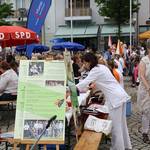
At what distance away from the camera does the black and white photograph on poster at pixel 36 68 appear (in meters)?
6.47

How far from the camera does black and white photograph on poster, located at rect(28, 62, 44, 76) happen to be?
6.47 metres

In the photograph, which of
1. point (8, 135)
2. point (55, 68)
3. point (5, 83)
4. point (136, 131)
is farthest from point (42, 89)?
point (5, 83)

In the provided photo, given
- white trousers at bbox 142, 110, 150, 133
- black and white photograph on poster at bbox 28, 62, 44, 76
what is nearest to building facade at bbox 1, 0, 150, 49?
white trousers at bbox 142, 110, 150, 133

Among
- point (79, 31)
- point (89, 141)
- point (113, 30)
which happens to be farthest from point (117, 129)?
point (79, 31)

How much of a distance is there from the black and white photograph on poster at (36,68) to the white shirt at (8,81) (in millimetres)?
5501

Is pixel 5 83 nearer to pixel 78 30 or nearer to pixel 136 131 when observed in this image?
pixel 136 131

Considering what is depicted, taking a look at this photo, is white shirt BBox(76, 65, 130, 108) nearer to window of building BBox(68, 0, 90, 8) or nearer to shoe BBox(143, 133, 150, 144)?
shoe BBox(143, 133, 150, 144)

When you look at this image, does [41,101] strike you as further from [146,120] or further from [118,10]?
[118,10]

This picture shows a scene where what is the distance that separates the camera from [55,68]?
6480mm

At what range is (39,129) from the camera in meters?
6.31

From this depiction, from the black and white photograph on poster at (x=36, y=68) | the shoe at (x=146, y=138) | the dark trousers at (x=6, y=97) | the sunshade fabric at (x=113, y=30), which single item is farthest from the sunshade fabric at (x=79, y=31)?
the black and white photograph on poster at (x=36, y=68)

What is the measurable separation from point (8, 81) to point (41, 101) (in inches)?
228

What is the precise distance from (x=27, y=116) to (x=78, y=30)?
4342 centimetres

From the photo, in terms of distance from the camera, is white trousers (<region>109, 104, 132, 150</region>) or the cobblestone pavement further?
the cobblestone pavement
